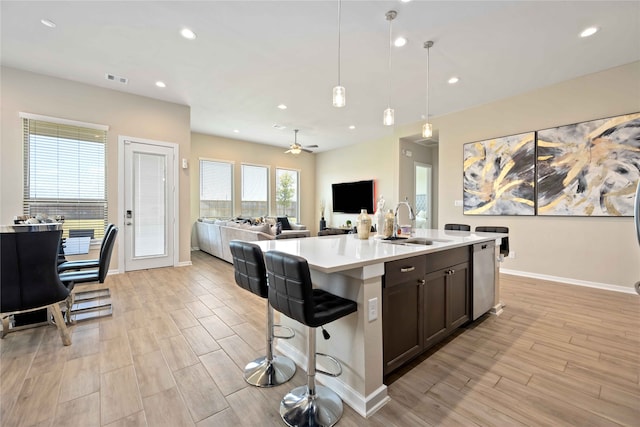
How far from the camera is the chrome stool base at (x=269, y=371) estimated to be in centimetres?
180

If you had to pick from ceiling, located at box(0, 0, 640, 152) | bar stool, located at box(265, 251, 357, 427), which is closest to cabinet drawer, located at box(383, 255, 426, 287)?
bar stool, located at box(265, 251, 357, 427)

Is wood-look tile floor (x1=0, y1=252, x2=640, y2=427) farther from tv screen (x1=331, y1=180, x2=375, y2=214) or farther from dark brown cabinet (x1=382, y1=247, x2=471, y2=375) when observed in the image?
tv screen (x1=331, y1=180, x2=375, y2=214)

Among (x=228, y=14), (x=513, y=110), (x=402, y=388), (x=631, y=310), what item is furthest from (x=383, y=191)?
(x=402, y=388)

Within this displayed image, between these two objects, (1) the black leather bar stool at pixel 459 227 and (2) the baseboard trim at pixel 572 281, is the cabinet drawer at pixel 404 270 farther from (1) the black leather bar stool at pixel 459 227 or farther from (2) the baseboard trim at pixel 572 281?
(2) the baseboard trim at pixel 572 281

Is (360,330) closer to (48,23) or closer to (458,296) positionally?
(458,296)

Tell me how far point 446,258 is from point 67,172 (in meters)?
5.52

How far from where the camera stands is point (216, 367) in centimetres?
197

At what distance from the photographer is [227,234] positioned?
5.48 meters

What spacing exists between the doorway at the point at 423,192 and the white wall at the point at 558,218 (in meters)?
1.54

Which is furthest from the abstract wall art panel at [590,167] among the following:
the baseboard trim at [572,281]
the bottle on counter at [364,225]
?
the bottle on counter at [364,225]

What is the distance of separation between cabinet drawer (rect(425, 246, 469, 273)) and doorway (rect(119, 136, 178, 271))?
4.77 meters

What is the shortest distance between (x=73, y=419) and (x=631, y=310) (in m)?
5.16

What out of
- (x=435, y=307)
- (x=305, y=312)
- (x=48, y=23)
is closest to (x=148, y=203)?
(x=48, y=23)

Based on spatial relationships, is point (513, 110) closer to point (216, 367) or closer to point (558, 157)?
point (558, 157)
